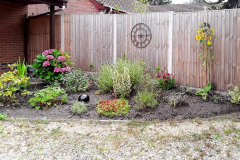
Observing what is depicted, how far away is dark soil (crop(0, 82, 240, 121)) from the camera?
555 centimetres

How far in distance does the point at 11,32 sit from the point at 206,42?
7033 mm

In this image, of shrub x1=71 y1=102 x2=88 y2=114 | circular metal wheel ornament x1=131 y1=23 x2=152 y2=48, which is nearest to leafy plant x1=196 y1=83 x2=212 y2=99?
circular metal wheel ornament x1=131 y1=23 x2=152 y2=48

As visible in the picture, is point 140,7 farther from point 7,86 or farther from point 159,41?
point 7,86

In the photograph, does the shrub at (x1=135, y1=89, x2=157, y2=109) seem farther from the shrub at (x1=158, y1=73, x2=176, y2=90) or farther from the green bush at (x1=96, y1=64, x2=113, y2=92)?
the shrub at (x1=158, y1=73, x2=176, y2=90)

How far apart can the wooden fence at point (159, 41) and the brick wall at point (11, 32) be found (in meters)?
0.42

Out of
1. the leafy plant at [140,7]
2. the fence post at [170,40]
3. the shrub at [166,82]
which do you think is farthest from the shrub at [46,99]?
the leafy plant at [140,7]

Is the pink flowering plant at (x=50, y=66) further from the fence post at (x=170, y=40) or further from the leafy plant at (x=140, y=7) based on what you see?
the leafy plant at (x=140, y=7)

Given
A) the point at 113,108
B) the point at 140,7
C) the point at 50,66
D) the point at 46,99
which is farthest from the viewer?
the point at 140,7

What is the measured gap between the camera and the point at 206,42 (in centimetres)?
649

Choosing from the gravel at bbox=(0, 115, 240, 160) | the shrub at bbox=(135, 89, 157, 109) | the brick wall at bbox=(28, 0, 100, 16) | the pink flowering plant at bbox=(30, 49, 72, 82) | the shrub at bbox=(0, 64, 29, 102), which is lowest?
the gravel at bbox=(0, 115, 240, 160)

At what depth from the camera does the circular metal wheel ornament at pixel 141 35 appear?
26.4 ft

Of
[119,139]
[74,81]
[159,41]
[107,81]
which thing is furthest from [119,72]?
[119,139]

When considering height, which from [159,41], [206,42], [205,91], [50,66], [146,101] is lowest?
[146,101]

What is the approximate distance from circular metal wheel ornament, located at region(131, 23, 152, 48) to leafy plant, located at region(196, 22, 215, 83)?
64.8 inches
